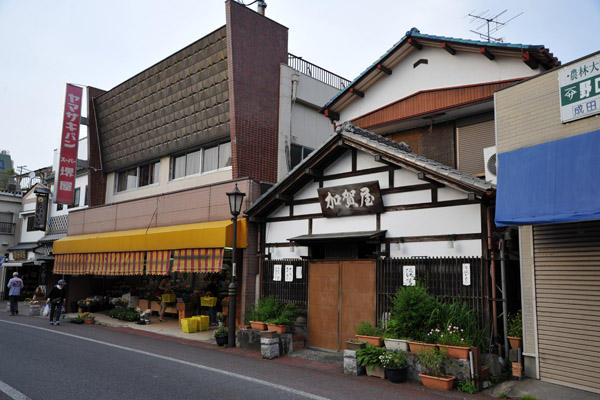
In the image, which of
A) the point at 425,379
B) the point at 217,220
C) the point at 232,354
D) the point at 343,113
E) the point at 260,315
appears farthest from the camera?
the point at 343,113

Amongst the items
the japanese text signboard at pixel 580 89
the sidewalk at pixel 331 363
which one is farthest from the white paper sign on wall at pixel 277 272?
the japanese text signboard at pixel 580 89

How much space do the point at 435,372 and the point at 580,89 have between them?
609cm

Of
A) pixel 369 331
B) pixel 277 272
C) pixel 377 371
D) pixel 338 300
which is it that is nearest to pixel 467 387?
pixel 377 371

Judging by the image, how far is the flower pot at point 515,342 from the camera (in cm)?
948

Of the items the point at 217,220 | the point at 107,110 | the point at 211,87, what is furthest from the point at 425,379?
the point at 107,110

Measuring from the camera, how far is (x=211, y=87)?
18.5 m

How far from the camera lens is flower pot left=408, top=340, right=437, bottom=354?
938 cm

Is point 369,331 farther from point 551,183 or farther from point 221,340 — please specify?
point 221,340

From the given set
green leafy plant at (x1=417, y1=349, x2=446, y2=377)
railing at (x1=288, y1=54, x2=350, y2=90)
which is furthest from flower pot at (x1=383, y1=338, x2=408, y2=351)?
railing at (x1=288, y1=54, x2=350, y2=90)

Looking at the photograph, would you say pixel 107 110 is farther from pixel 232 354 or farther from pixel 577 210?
pixel 577 210

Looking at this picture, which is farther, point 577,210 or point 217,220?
point 217,220

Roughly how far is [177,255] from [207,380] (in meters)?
8.68

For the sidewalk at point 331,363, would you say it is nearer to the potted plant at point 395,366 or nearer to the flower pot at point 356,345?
the flower pot at point 356,345

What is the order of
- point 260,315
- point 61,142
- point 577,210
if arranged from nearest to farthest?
1. point 577,210
2. point 260,315
3. point 61,142
